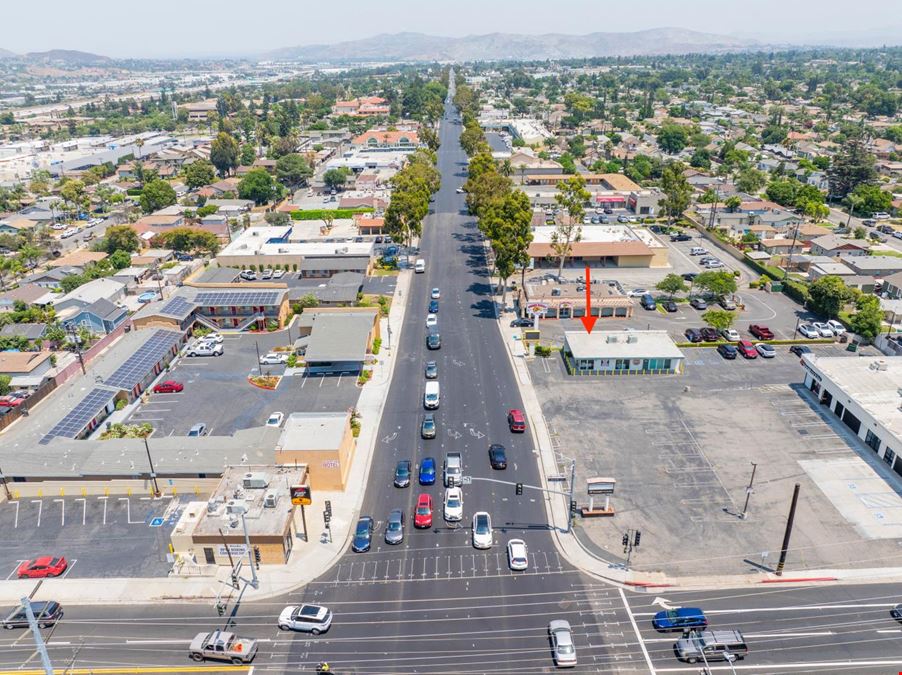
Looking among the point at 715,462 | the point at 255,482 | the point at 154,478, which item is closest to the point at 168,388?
the point at 154,478

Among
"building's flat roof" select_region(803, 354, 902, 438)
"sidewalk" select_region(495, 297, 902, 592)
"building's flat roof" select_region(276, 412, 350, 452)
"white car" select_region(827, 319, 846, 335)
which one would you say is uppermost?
"building's flat roof" select_region(276, 412, 350, 452)

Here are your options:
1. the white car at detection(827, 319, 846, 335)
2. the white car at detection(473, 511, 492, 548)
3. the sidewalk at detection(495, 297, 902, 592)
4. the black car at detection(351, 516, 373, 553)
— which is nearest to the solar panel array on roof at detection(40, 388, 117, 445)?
the black car at detection(351, 516, 373, 553)

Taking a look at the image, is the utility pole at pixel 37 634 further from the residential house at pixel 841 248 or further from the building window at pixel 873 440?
the residential house at pixel 841 248

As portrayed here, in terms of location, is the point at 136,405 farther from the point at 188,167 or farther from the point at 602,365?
the point at 188,167

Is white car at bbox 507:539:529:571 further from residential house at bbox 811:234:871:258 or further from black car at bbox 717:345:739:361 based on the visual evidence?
residential house at bbox 811:234:871:258

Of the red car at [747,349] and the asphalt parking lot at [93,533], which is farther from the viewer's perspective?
the red car at [747,349]

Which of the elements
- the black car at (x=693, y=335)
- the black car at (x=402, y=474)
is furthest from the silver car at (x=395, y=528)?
the black car at (x=693, y=335)
